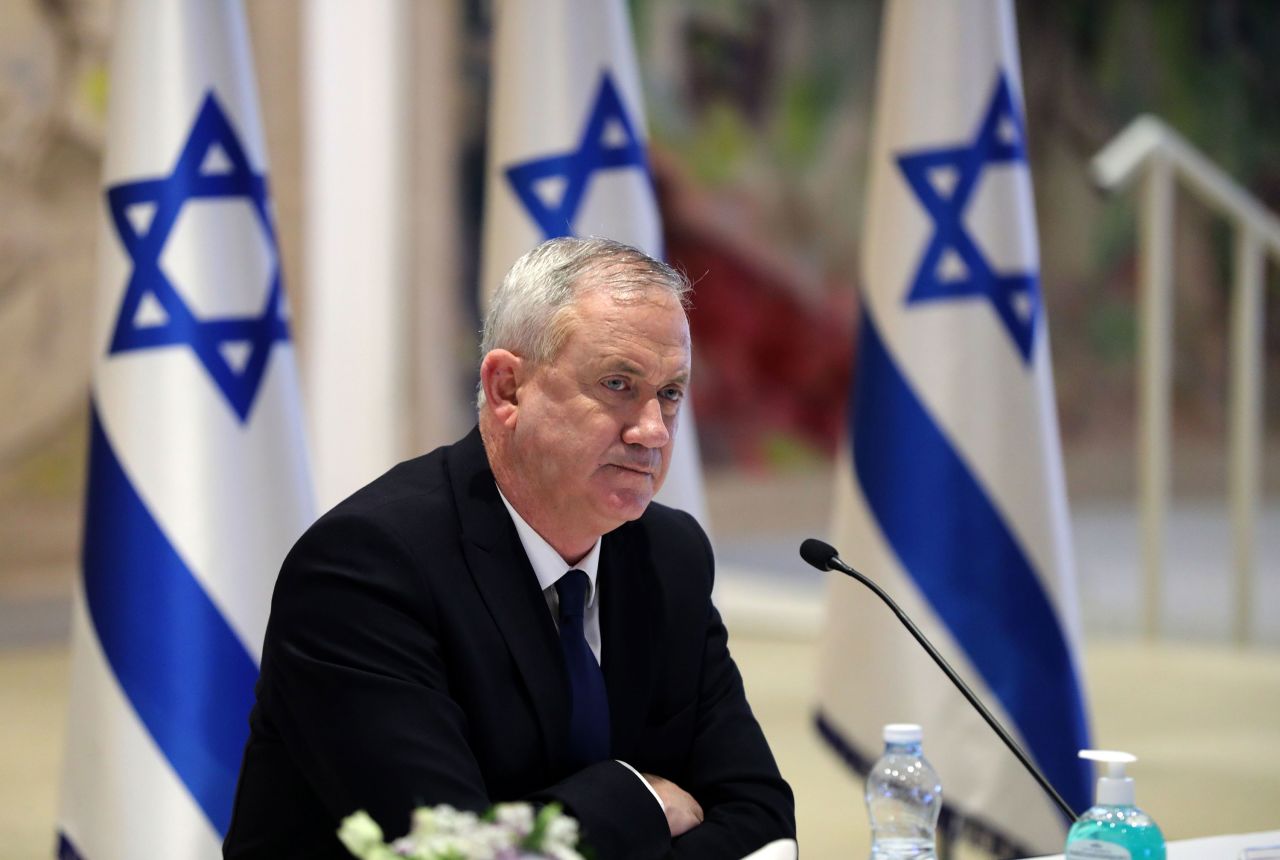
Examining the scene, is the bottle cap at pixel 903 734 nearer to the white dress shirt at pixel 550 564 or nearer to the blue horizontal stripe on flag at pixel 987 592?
the white dress shirt at pixel 550 564

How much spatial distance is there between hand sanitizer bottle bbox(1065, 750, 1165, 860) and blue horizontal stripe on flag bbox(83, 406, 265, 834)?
1976mm

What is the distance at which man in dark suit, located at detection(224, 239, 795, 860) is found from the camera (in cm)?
204

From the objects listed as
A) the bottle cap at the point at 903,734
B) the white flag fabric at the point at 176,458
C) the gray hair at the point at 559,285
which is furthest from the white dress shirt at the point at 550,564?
the white flag fabric at the point at 176,458

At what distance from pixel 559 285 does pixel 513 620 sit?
17.2 inches

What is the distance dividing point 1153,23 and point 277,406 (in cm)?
1367

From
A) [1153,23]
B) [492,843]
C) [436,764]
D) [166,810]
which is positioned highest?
Answer: [1153,23]

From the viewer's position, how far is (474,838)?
51.5 inches

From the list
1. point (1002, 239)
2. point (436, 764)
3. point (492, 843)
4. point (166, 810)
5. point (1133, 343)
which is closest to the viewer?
point (492, 843)

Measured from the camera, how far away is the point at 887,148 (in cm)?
430

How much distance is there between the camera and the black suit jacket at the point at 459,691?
6.64 ft

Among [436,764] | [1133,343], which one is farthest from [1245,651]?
[1133,343]

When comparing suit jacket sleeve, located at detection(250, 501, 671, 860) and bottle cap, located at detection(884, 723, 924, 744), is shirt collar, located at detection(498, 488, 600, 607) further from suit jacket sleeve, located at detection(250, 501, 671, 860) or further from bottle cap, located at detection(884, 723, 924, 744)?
bottle cap, located at detection(884, 723, 924, 744)

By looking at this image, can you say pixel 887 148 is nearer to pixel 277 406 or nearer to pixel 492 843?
pixel 277 406

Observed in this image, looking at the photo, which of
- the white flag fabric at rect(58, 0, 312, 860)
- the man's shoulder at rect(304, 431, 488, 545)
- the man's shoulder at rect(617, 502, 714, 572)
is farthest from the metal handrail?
the man's shoulder at rect(304, 431, 488, 545)
